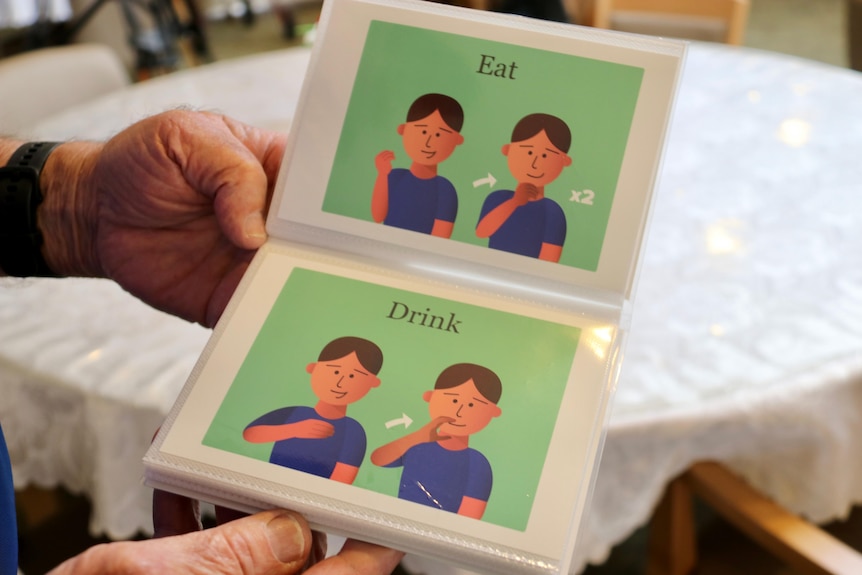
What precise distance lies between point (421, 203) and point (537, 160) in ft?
0.39

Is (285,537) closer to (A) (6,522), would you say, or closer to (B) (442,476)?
(B) (442,476)

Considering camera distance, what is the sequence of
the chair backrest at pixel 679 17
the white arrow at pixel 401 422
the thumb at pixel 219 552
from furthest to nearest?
the chair backrest at pixel 679 17 → the white arrow at pixel 401 422 → the thumb at pixel 219 552

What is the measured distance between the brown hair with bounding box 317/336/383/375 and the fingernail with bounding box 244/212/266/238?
0.49 feet

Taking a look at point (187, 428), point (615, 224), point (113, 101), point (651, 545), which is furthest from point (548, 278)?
point (113, 101)

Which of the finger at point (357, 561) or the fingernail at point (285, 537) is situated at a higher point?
the fingernail at point (285, 537)

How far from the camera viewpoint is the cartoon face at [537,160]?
699mm

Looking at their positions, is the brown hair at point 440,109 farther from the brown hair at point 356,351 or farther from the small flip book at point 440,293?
the brown hair at point 356,351

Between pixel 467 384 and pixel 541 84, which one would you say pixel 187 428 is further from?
pixel 541 84

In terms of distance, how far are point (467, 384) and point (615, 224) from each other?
0.66ft

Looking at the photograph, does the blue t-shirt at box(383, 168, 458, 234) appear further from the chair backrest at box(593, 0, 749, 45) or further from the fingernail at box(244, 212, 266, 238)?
the chair backrest at box(593, 0, 749, 45)

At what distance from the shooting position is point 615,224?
0.68m

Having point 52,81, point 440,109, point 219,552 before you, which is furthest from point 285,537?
point 52,81

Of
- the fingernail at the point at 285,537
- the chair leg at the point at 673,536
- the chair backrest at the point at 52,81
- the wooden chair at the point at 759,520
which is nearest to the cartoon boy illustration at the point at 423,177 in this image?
the fingernail at the point at 285,537

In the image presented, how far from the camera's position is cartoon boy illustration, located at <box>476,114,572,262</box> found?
2.28 feet
